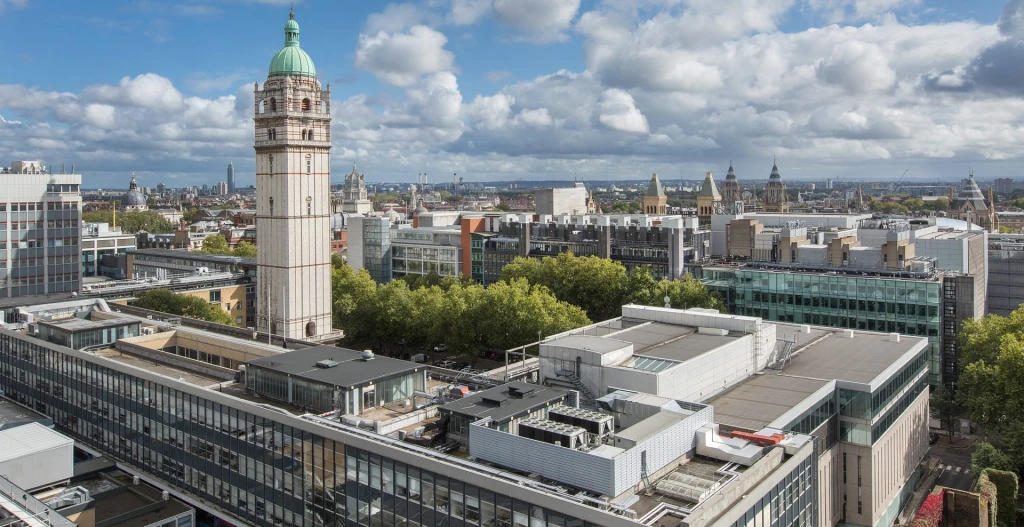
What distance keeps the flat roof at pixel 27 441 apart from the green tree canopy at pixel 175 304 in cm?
4552

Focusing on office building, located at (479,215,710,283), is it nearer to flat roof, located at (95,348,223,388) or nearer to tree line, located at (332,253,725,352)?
tree line, located at (332,253,725,352)

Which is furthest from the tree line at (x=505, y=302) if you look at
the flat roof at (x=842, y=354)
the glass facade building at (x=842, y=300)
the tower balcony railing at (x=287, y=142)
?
the flat roof at (x=842, y=354)

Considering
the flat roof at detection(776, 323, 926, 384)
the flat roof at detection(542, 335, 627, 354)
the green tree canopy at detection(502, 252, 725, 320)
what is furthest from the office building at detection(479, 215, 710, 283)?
the flat roof at detection(542, 335, 627, 354)

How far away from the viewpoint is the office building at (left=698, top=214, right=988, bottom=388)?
76125mm

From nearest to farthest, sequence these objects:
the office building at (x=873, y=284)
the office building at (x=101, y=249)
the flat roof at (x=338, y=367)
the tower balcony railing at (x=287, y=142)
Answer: the flat roof at (x=338, y=367) → the office building at (x=873, y=284) → the tower balcony railing at (x=287, y=142) → the office building at (x=101, y=249)

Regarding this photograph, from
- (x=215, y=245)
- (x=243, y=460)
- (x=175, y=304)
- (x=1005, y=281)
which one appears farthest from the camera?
(x=215, y=245)

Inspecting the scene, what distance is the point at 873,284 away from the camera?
256 ft

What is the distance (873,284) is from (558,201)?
99.4 m

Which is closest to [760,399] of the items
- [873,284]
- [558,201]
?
[873,284]

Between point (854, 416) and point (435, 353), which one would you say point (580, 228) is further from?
point (854, 416)

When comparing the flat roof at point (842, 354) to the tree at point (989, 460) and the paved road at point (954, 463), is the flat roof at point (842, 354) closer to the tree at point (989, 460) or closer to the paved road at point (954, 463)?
the tree at point (989, 460)

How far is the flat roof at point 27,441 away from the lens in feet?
128

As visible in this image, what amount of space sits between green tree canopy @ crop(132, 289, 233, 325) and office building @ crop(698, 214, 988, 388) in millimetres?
54681

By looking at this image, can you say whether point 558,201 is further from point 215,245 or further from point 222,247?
point 215,245
